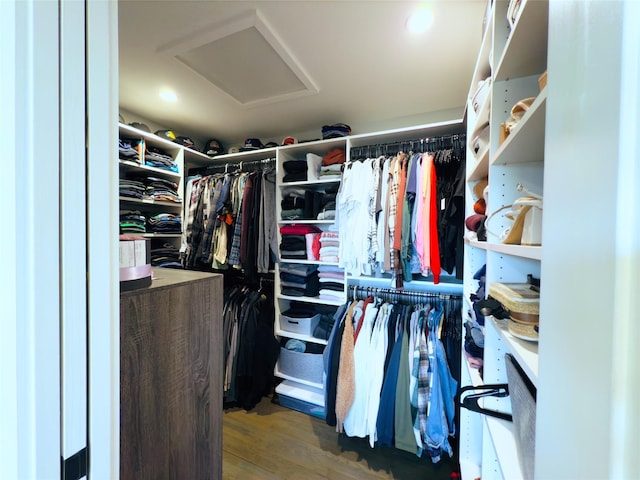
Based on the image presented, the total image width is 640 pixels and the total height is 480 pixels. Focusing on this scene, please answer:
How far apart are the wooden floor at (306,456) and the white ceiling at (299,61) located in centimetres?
241

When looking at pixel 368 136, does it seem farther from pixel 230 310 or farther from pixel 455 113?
pixel 230 310

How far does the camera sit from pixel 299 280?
203cm

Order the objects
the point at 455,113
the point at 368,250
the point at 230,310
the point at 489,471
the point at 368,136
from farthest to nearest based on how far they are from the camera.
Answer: the point at 230,310 < the point at 455,113 < the point at 368,136 < the point at 368,250 < the point at 489,471

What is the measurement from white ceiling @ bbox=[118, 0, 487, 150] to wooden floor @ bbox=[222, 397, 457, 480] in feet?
7.89

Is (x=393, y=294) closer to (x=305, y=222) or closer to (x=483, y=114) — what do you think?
(x=305, y=222)

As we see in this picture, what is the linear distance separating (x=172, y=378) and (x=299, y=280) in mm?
1356

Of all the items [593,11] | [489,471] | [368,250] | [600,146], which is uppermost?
[593,11]

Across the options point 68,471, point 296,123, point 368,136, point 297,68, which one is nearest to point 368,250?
point 368,136

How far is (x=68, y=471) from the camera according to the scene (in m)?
0.44

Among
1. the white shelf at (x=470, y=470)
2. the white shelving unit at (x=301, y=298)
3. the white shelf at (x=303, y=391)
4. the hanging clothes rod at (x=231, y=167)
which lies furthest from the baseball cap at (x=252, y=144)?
the white shelf at (x=470, y=470)

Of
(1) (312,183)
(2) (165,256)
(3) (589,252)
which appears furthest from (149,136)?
(3) (589,252)

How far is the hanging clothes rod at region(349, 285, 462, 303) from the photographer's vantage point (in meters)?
1.74

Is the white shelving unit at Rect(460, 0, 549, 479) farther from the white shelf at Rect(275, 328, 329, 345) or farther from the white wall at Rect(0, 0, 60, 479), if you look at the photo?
the white shelf at Rect(275, 328, 329, 345)

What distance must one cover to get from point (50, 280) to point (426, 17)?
62.2 inches
